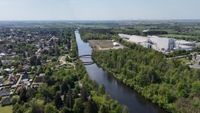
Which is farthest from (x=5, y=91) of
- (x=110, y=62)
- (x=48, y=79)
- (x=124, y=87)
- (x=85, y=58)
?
(x=85, y=58)

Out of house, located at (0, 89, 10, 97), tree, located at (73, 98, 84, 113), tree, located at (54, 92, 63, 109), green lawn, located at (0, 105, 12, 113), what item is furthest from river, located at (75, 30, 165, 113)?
house, located at (0, 89, 10, 97)

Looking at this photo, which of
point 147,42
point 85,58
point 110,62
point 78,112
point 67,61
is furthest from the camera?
point 147,42

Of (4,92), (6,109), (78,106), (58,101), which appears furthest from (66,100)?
(4,92)

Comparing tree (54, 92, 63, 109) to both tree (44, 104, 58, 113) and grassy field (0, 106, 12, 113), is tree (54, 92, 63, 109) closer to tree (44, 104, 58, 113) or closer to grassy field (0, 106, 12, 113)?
tree (44, 104, 58, 113)

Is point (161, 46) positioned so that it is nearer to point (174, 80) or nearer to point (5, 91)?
point (174, 80)

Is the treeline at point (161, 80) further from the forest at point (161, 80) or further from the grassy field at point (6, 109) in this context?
the grassy field at point (6, 109)

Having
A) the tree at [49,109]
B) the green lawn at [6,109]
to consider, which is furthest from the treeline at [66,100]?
the green lawn at [6,109]

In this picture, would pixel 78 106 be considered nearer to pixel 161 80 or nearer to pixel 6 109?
pixel 6 109

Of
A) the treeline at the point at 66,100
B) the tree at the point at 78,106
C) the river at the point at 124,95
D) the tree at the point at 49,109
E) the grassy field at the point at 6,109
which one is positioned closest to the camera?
the tree at the point at 49,109
